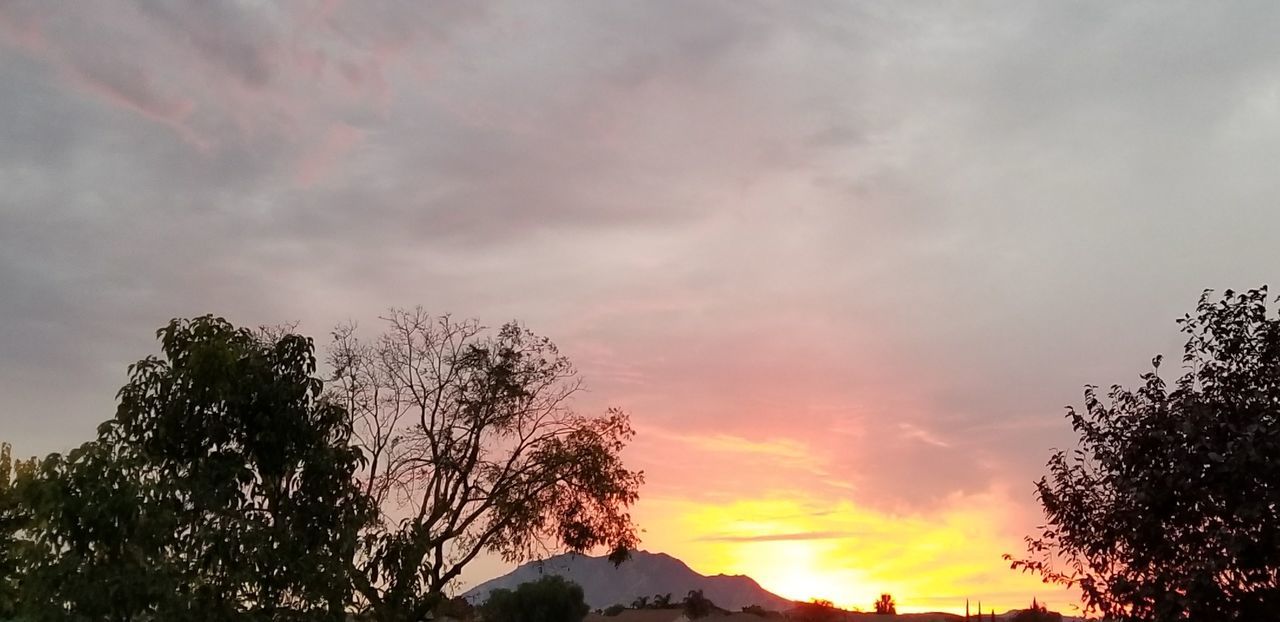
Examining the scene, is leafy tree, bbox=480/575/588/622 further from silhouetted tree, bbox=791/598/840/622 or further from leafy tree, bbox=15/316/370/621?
leafy tree, bbox=15/316/370/621

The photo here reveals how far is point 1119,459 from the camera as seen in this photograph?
2283 cm

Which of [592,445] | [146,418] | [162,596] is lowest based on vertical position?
[162,596]

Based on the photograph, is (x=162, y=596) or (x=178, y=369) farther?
(x=178, y=369)

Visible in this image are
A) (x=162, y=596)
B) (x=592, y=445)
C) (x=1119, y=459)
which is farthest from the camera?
(x=592, y=445)

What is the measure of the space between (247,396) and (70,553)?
3.15 meters

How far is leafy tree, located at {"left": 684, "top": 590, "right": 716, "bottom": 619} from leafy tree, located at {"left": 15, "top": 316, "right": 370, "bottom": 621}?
8807 centimetres

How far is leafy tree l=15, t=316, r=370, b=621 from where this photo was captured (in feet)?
51.1

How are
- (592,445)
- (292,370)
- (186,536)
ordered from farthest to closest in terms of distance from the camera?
(592,445), (292,370), (186,536)

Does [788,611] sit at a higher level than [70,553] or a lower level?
higher

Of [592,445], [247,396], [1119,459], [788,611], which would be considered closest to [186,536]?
[247,396]

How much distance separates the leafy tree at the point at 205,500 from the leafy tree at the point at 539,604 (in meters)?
71.7

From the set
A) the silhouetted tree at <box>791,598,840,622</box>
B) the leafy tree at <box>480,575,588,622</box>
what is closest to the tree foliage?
the silhouetted tree at <box>791,598,840,622</box>

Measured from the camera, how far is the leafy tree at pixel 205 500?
15.6m

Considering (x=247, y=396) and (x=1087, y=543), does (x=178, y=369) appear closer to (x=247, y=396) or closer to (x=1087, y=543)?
(x=247, y=396)
